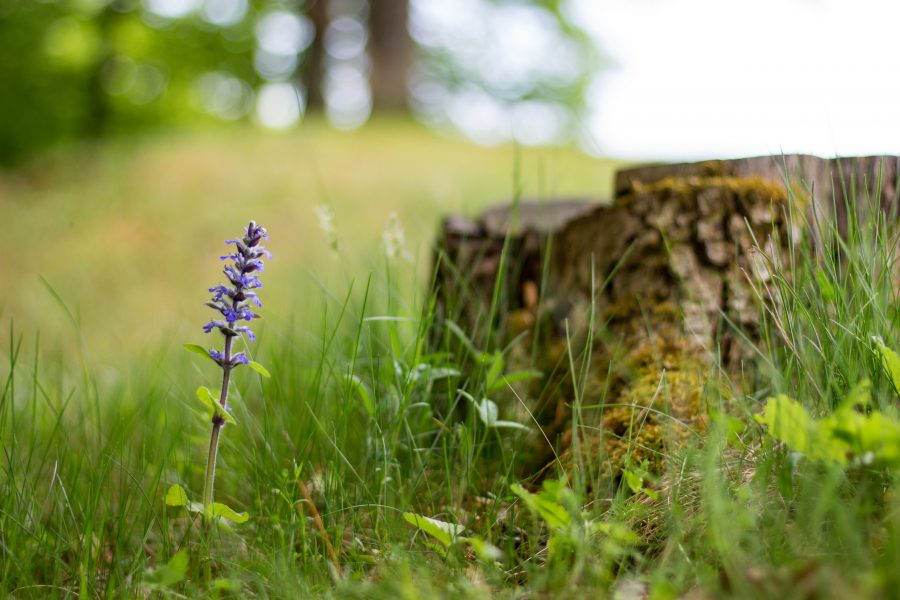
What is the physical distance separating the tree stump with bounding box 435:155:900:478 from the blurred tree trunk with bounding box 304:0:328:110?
40.8 ft

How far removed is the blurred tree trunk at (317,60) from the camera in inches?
543

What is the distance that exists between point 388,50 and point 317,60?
1533mm

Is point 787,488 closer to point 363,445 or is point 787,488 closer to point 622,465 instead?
point 622,465

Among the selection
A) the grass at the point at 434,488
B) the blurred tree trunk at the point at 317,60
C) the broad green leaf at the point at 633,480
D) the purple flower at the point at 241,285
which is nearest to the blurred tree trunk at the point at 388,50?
the blurred tree trunk at the point at 317,60

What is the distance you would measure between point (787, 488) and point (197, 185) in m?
9.13

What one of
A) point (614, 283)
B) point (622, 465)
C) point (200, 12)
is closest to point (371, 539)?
point (622, 465)

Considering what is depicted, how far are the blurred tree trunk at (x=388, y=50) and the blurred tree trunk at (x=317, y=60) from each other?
912 millimetres

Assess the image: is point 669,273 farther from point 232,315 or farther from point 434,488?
point 232,315

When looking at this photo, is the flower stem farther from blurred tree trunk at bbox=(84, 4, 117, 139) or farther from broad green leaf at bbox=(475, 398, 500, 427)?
blurred tree trunk at bbox=(84, 4, 117, 139)

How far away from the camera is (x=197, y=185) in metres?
9.41

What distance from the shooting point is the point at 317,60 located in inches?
557

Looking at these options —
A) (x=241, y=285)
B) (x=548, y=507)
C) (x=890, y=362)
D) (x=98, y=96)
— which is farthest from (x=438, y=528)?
(x=98, y=96)

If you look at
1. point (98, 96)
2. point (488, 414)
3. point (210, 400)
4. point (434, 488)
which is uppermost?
point (98, 96)

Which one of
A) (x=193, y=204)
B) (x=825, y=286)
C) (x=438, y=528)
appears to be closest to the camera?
(x=438, y=528)
